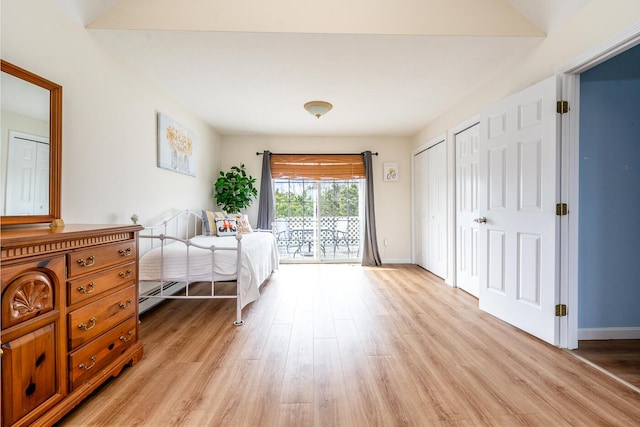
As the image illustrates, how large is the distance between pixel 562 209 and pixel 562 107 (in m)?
0.73

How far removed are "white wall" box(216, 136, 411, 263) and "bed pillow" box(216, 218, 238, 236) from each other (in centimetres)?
110

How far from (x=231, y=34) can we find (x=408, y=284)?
3.37 metres


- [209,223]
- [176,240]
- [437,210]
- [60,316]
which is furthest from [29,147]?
[437,210]

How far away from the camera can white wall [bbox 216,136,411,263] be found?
16.5 ft

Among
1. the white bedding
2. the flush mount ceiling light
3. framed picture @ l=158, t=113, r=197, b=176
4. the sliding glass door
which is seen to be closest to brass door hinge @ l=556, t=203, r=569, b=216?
the flush mount ceiling light

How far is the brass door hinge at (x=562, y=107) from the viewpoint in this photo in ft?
6.70

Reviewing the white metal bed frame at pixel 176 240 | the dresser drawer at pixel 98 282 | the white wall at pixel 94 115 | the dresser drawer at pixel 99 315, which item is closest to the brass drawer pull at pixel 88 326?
the dresser drawer at pixel 99 315

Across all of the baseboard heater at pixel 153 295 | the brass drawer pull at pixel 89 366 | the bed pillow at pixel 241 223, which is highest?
the bed pillow at pixel 241 223

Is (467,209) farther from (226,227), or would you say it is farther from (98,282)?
(98,282)

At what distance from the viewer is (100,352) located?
1.53 metres

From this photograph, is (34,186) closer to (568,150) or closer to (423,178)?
(568,150)

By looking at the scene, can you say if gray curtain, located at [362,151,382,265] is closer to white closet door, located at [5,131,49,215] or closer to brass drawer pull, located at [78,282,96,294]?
brass drawer pull, located at [78,282,96,294]

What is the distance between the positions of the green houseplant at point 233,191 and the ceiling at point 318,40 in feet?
5.36

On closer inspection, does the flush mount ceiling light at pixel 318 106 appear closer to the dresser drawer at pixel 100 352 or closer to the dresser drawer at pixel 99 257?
the dresser drawer at pixel 99 257
